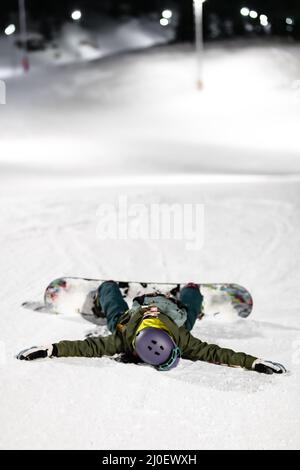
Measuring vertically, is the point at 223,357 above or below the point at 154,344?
below

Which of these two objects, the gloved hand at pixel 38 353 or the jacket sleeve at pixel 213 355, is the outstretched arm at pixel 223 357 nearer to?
the jacket sleeve at pixel 213 355

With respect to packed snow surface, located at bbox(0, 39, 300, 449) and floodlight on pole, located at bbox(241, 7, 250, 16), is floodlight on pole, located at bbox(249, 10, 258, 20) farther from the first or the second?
packed snow surface, located at bbox(0, 39, 300, 449)

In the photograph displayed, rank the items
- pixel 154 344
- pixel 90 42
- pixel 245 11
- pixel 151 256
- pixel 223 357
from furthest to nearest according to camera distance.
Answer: pixel 245 11 → pixel 90 42 → pixel 151 256 → pixel 223 357 → pixel 154 344

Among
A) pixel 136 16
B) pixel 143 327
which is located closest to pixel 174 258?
pixel 143 327

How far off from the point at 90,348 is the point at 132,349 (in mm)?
351

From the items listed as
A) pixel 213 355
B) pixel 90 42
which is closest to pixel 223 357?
pixel 213 355

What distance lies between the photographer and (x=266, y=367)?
482cm

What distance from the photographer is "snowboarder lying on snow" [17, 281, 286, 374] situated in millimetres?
4535

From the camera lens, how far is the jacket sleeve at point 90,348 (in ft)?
16.5

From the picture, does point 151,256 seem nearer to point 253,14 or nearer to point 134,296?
point 134,296

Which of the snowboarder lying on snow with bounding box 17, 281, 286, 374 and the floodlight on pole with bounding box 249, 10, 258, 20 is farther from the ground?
the floodlight on pole with bounding box 249, 10, 258, 20

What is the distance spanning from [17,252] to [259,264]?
303cm

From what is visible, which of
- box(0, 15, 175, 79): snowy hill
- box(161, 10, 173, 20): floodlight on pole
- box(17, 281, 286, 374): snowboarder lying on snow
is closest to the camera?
box(17, 281, 286, 374): snowboarder lying on snow

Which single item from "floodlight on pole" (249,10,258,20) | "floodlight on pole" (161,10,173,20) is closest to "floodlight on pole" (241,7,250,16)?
"floodlight on pole" (249,10,258,20)
